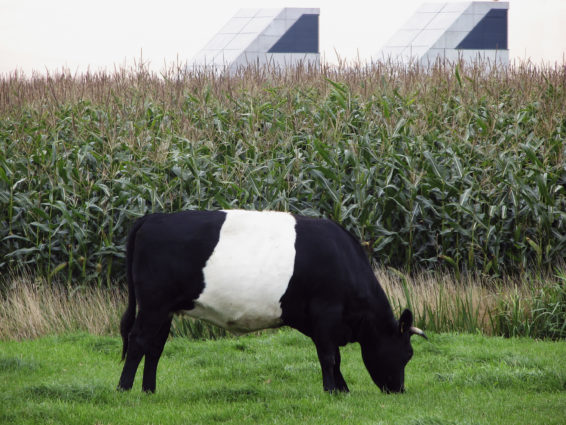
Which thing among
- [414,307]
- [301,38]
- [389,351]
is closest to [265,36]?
[301,38]

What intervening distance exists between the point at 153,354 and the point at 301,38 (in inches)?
1392

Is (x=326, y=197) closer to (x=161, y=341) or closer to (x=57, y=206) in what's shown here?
(x=57, y=206)

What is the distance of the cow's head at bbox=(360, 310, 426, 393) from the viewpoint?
19.2 ft

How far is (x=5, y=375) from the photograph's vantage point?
6801 millimetres

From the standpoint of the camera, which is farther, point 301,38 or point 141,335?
point 301,38

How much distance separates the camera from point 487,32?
3731cm

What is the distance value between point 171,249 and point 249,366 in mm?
1957

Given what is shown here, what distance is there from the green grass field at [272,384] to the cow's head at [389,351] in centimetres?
14

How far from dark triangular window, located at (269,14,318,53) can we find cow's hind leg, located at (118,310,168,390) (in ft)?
111

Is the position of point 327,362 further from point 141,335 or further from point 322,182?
point 322,182

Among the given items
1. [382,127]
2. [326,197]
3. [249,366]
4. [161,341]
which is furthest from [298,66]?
[161,341]

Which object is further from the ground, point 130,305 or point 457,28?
point 457,28

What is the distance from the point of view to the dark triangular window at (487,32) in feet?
122

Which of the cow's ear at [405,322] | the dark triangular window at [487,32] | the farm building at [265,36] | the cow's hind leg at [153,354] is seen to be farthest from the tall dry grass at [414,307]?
the dark triangular window at [487,32]
